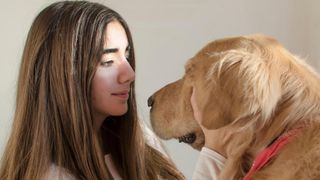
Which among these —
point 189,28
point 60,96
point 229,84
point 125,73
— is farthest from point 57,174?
point 189,28

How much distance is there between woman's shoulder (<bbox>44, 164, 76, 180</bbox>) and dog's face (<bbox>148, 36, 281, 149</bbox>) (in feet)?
0.98

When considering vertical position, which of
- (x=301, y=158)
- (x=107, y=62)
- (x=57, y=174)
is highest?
(x=107, y=62)

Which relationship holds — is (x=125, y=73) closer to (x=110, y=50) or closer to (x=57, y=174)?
(x=110, y=50)

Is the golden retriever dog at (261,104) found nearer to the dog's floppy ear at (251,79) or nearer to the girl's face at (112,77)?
the dog's floppy ear at (251,79)

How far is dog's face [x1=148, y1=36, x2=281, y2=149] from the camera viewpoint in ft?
2.77

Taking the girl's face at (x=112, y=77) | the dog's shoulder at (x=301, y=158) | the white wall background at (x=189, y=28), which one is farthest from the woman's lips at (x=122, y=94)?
the white wall background at (x=189, y=28)

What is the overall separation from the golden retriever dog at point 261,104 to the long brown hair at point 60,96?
308 mm

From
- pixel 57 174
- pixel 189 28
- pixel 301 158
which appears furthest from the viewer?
pixel 189 28

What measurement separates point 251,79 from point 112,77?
40 centimetres

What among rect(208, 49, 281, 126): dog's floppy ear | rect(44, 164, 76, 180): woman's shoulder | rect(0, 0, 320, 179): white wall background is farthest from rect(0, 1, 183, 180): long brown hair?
rect(0, 0, 320, 179): white wall background

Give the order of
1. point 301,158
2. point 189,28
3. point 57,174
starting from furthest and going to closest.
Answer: point 189,28 → point 57,174 → point 301,158

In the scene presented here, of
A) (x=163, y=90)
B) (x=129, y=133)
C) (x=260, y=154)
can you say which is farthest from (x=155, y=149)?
(x=260, y=154)

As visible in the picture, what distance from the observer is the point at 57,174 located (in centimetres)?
106

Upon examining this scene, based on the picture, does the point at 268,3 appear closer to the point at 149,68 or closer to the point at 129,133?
the point at 149,68
